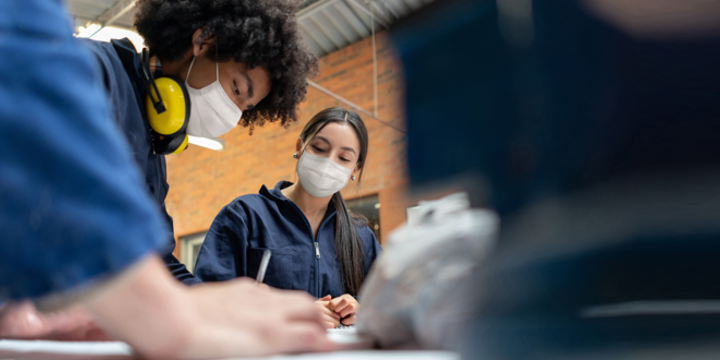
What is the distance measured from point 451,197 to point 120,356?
279 mm

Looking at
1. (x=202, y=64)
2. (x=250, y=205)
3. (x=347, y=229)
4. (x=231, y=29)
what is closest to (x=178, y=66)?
(x=202, y=64)

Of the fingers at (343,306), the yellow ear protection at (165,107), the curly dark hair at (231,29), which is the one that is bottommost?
the fingers at (343,306)

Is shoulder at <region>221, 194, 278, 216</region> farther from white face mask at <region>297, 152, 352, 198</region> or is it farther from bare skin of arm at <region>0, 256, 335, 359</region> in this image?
bare skin of arm at <region>0, 256, 335, 359</region>

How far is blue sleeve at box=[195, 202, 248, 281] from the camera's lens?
118 cm

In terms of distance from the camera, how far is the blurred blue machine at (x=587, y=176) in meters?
0.25

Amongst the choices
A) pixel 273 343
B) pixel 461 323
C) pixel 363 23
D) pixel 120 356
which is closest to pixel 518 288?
pixel 461 323

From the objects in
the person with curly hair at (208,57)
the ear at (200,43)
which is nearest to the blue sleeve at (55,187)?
the person with curly hair at (208,57)

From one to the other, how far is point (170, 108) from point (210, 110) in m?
0.16

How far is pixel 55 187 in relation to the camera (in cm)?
26

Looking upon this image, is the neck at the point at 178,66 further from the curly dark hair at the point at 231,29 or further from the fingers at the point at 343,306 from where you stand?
the fingers at the point at 343,306

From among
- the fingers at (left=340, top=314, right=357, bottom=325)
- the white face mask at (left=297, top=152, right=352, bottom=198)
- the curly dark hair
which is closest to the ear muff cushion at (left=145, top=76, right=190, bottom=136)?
the curly dark hair

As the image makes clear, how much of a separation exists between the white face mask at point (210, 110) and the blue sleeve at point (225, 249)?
0.26 meters

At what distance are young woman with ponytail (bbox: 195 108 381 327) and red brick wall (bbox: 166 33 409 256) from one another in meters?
2.26

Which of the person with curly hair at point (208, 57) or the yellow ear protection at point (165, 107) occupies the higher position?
the person with curly hair at point (208, 57)
